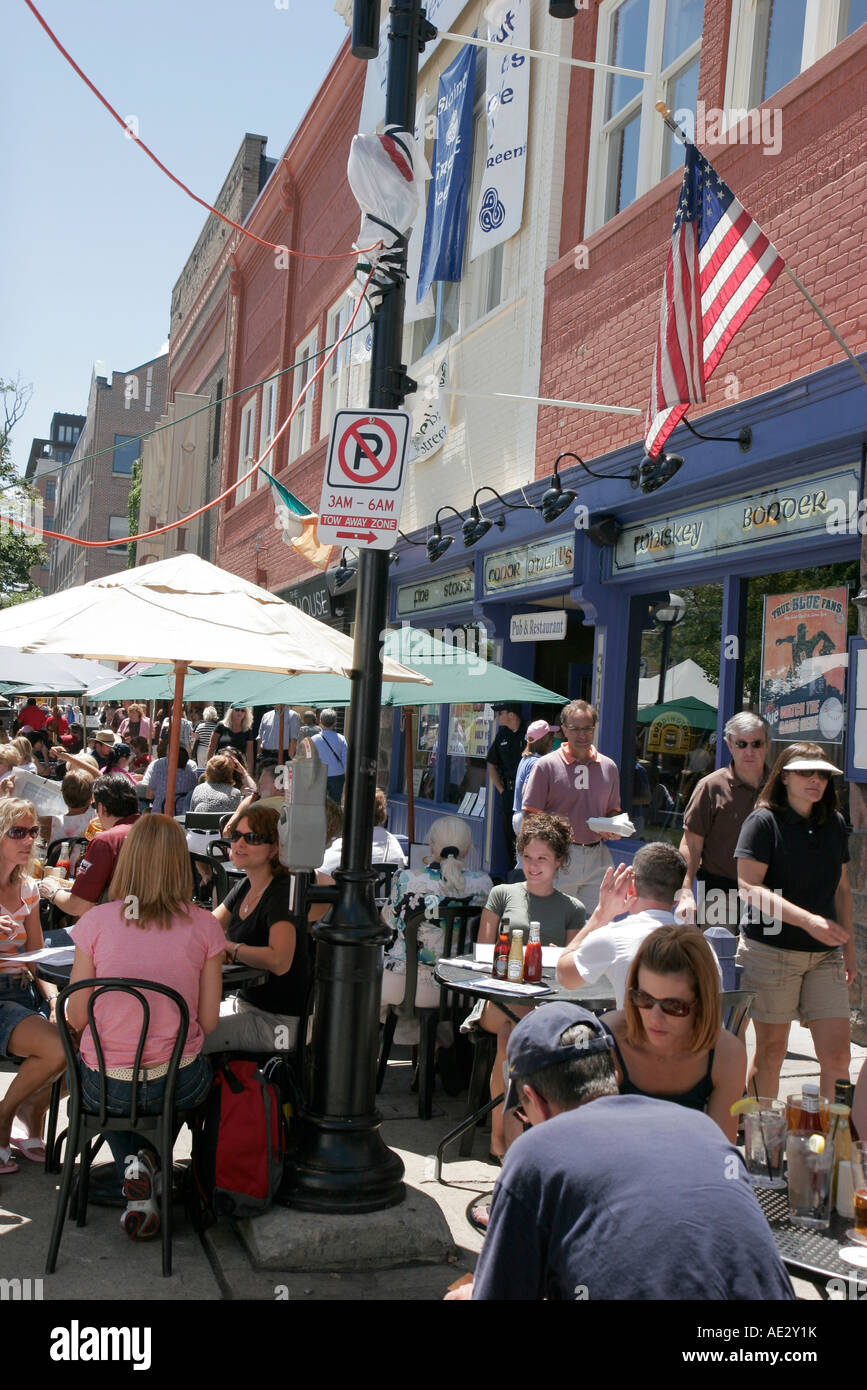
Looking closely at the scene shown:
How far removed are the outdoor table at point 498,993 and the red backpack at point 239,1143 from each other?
2.93 feet

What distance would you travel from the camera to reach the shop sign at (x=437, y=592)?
1373 centimetres

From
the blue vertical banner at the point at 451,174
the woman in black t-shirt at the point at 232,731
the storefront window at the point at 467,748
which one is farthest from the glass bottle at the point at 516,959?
the woman in black t-shirt at the point at 232,731

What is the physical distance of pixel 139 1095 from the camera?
4285 mm

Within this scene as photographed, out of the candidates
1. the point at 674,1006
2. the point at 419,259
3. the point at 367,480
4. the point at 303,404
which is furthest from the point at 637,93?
the point at 303,404

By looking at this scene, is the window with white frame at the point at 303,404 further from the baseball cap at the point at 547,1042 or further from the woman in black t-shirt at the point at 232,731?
the baseball cap at the point at 547,1042

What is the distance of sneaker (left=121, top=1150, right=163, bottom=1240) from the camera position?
423cm

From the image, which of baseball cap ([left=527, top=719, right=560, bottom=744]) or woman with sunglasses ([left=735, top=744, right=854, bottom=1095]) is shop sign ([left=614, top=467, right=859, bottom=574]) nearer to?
baseball cap ([left=527, top=719, right=560, bottom=744])

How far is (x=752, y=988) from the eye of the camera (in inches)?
214

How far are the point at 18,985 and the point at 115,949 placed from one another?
1126 millimetres

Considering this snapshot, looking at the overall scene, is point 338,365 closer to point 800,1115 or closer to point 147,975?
point 147,975

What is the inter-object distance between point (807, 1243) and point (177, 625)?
3.88 metres

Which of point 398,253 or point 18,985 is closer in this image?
point 398,253

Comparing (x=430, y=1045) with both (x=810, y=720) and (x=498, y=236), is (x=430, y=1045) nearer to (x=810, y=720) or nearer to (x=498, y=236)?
(x=810, y=720)
